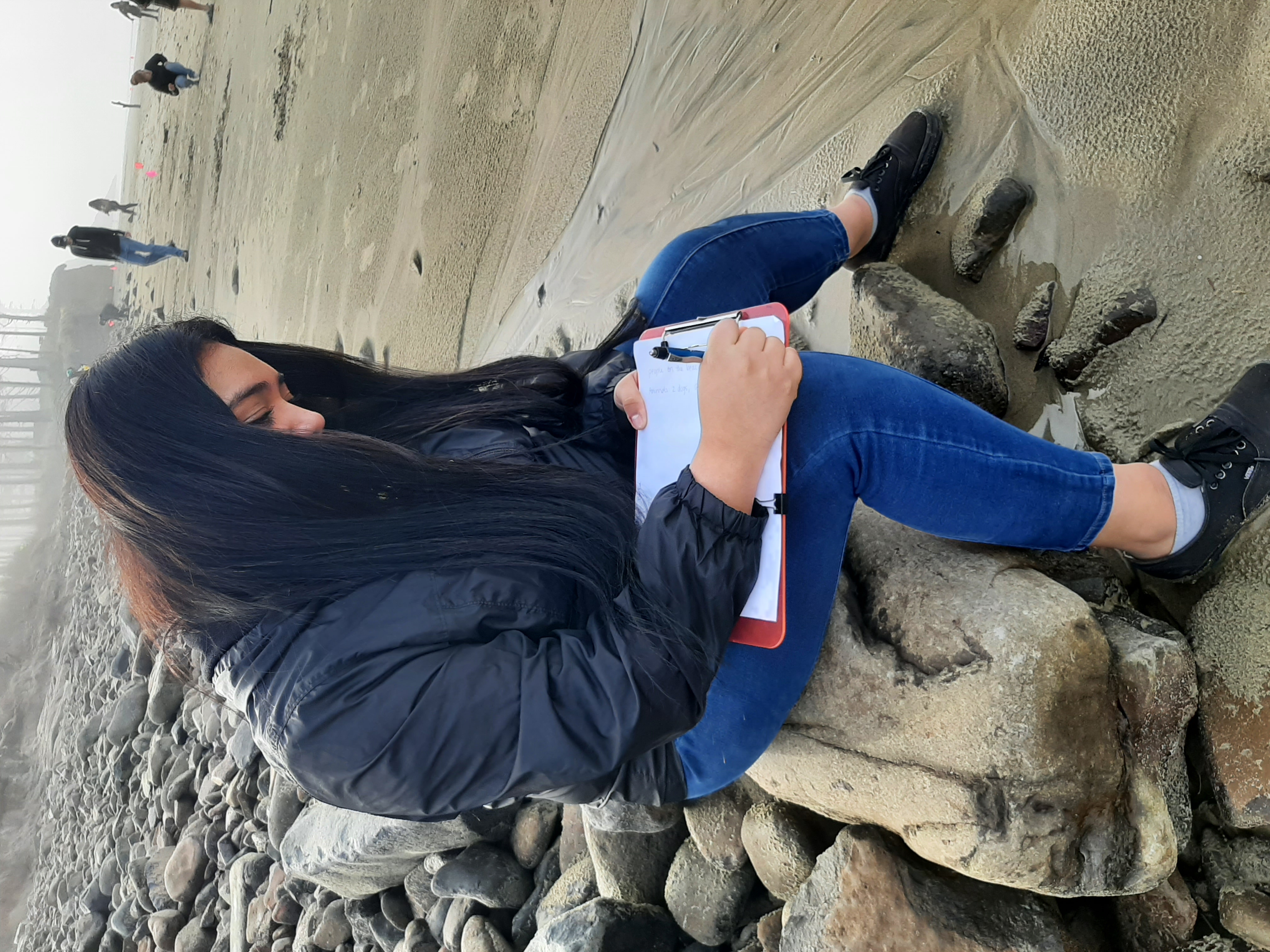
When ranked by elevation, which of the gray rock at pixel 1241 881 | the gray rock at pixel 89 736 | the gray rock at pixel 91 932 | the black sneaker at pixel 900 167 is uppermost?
the black sneaker at pixel 900 167

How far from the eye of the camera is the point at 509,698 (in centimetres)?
90

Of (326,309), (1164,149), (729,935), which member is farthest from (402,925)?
(326,309)

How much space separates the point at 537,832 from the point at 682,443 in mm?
1519

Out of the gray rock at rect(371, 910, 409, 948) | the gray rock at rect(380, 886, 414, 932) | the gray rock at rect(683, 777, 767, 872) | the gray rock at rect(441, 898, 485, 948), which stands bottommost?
the gray rock at rect(371, 910, 409, 948)

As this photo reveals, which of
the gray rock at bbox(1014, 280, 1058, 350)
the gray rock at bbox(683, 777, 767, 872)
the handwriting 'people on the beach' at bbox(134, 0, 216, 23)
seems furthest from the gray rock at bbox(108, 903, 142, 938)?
the handwriting 'people on the beach' at bbox(134, 0, 216, 23)

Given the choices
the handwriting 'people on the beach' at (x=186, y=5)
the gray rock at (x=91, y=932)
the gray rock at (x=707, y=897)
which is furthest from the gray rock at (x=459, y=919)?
the handwriting 'people on the beach' at (x=186, y=5)

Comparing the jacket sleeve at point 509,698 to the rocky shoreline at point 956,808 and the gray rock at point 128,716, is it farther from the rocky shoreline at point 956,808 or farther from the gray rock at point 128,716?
the gray rock at point 128,716

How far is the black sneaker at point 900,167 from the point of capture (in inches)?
72.1

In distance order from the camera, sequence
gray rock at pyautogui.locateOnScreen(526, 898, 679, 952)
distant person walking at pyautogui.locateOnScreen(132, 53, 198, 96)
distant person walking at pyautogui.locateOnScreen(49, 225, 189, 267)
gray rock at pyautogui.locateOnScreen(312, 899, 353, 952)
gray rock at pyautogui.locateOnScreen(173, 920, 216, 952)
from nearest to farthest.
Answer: gray rock at pyautogui.locateOnScreen(526, 898, 679, 952), gray rock at pyautogui.locateOnScreen(312, 899, 353, 952), gray rock at pyautogui.locateOnScreen(173, 920, 216, 952), distant person walking at pyautogui.locateOnScreen(49, 225, 189, 267), distant person walking at pyautogui.locateOnScreen(132, 53, 198, 96)

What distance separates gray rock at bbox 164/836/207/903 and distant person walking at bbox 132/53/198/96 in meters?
6.08

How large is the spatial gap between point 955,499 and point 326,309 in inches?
160

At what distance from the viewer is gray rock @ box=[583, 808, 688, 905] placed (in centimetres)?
181

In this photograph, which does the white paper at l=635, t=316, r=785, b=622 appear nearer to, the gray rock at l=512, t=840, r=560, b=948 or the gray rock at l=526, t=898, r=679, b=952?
the gray rock at l=526, t=898, r=679, b=952

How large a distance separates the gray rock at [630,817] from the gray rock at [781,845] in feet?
0.67
